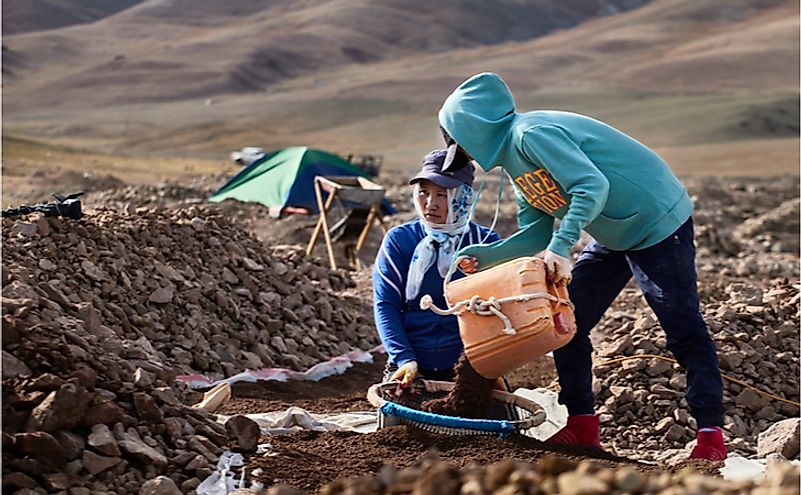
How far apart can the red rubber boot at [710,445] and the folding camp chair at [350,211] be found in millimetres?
6827

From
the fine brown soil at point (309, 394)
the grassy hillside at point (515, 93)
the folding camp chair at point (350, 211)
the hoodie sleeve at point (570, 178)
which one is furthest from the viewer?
the grassy hillside at point (515, 93)

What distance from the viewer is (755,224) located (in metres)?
17.4

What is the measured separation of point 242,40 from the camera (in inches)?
3674

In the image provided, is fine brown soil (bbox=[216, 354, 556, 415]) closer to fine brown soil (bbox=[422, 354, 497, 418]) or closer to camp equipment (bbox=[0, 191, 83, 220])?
fine brown soil (bbox=[422, 354, 497, 418])

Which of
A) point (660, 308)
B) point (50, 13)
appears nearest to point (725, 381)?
point (660, 308)

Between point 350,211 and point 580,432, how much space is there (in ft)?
24.2

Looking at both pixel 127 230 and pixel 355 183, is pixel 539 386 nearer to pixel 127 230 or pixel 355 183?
pixel 127 230

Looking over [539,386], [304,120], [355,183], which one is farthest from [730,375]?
[304,120]

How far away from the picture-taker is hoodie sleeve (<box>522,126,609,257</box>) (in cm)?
415

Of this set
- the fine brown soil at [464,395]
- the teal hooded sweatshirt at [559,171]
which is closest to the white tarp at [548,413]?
the fine brown soil at [464,395]

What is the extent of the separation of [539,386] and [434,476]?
14.2 feet

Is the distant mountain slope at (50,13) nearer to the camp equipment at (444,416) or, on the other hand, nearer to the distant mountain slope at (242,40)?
the distant mountain slope at (242,40)

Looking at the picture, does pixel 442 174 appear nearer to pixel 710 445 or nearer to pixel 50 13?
pixel 710 445

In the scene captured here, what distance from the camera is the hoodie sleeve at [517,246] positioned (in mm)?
4598
